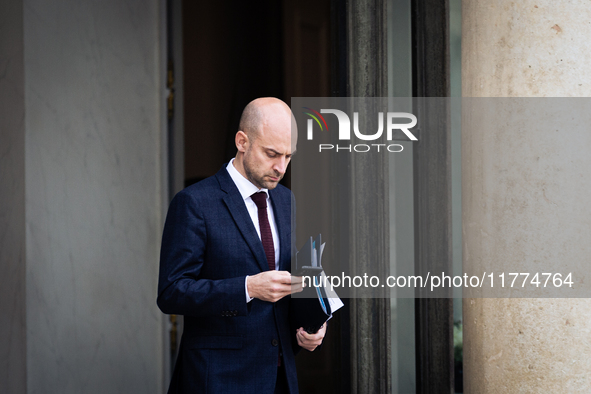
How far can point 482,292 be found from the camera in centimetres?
204

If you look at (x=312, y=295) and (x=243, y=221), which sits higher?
(x=243, y=221)

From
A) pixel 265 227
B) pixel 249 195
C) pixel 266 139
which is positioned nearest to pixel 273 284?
pixel 265 227

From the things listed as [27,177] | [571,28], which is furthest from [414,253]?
[27,177]

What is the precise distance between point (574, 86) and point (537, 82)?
0.40 feet

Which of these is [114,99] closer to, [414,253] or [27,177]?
[27,177]

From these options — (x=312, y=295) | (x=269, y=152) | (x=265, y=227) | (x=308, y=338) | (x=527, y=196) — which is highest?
(x=269, y=152)

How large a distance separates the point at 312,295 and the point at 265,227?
1.11 feet

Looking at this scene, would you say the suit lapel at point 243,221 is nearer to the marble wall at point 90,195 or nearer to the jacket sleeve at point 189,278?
the jacket sleeve at point 189,278

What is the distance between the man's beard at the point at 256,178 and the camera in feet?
6.24

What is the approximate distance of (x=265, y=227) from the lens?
195 centimetres

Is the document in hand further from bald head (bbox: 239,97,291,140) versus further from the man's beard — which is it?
bald head (bbox: 239,97,291,140)

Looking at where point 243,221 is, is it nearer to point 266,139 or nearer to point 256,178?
point 256,178

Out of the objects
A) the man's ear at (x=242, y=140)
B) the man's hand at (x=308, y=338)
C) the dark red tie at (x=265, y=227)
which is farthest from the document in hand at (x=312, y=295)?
the man's ear at (x=242, y=140)

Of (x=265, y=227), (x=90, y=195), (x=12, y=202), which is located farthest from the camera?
(x=90, y=195)
